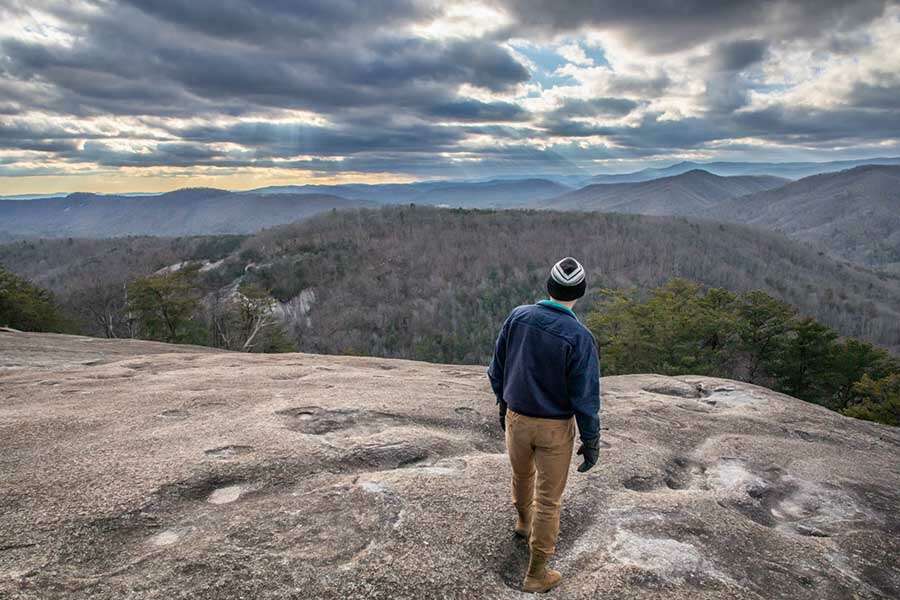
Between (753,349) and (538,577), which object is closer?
(538,577)

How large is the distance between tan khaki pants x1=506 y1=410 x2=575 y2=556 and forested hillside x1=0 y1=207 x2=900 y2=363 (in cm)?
8365

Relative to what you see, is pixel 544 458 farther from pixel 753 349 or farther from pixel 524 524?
pixel 753 349

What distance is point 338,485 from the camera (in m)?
7.71

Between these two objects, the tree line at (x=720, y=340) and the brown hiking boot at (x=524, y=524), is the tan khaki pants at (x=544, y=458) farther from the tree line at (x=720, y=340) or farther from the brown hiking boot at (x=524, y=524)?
the tree line at (x=720, y=340)

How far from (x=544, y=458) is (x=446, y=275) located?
15541 centimetres

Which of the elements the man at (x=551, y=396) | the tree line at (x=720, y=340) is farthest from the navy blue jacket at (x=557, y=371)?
the tree line at (x=720, y=340)

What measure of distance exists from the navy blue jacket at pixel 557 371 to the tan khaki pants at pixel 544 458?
12 cm

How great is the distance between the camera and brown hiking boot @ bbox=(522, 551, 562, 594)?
5504 millimetres

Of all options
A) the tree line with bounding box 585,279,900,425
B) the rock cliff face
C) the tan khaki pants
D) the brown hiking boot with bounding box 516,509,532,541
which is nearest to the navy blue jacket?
the tan khaki pants

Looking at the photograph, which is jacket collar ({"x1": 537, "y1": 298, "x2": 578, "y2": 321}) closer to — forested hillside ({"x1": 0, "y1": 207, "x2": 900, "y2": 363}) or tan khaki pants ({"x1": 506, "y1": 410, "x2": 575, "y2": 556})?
tan khaki pants ({"x1": 506, "y1": 410, "x2": 575, "y2": 556})

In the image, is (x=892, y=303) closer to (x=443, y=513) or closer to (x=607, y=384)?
→ (x=607, y=384)

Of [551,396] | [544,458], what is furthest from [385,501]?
[551,396]

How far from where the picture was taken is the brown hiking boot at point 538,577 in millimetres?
5504

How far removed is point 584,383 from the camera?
202 inches
